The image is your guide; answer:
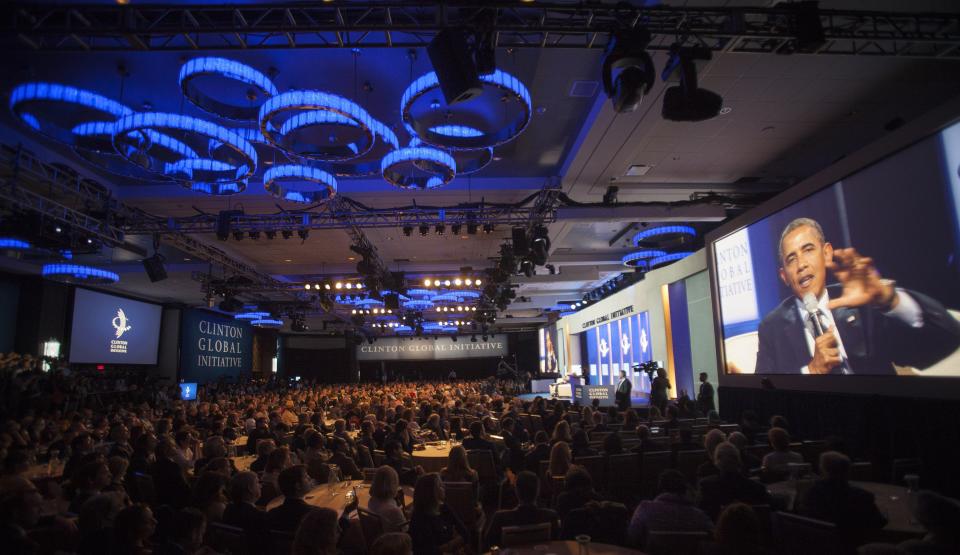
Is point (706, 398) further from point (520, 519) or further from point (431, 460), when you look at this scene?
point (520, 519)

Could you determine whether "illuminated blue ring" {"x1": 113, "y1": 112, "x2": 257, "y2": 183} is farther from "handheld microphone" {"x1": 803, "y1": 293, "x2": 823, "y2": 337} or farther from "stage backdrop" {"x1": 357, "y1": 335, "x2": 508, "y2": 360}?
"stage backdrop" {"x1": 357, "y1": 335, "x2": 508, "y2": 360}

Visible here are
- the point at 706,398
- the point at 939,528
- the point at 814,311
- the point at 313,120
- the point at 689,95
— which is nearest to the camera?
the point at 939,528

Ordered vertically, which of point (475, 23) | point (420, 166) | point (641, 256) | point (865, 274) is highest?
point (475, 23)

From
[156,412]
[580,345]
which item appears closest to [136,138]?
[156,412]

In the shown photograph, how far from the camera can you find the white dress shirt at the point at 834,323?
620cm

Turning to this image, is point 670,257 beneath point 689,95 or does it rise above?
above

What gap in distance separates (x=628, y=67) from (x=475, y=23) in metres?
1.55

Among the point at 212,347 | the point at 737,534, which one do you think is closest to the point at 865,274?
the point at 737,534

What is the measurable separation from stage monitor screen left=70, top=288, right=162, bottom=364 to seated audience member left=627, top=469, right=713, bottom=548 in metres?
20.9

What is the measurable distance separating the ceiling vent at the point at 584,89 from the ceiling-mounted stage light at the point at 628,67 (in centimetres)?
233

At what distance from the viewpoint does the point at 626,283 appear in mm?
21828

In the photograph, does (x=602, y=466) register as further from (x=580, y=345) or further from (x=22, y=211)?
(x=580, y=345)

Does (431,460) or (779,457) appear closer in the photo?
(779,457)

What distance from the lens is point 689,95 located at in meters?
5.10
